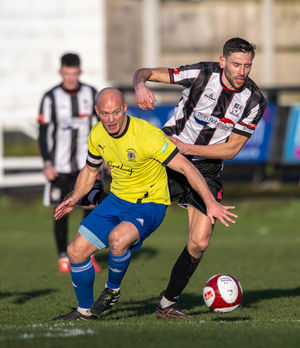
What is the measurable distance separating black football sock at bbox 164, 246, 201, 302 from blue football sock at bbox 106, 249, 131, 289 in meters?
0.59

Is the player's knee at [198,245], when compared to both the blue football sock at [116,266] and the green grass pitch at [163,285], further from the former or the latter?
the blue football sock at [116,266]

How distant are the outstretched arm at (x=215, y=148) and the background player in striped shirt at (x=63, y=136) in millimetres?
3367

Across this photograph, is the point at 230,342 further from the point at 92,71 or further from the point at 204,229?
the point at 92,71

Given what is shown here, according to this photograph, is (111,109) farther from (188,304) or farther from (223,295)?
(188,304)

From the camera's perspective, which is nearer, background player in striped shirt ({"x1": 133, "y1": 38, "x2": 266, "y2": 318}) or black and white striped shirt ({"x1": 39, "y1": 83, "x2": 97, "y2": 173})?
background player in striped shirt ({"x1": 133, "y1": 38, "x2": 266, "y2": 318})

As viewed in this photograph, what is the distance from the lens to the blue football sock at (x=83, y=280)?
264 inches

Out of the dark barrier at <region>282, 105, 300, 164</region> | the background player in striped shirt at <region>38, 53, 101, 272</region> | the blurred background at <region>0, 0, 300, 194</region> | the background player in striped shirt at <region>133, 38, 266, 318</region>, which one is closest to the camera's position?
the background player in striped shirt at <region>133, 38, 266, 318</region>

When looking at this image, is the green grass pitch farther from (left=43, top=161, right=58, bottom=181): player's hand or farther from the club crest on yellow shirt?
the club crest on yellow shirt

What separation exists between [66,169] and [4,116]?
1030cm

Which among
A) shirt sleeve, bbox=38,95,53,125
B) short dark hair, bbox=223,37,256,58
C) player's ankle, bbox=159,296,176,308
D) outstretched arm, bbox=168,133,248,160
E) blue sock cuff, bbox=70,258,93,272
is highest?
short dark hair, bbox=223,37,256,58

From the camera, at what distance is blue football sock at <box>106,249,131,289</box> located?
6.62 meters

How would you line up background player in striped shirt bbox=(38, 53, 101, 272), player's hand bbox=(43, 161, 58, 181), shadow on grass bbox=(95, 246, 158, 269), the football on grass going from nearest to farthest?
the football on grass
background player in striped shirt bbox=(38, 53, 101, 272)
player's hand bbox=(43, 161, 58, 181)
shadow on grass bbox=(95, 246, 158, 269)

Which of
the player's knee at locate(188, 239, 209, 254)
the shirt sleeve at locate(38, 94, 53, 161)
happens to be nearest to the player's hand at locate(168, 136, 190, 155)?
the player's knee at locate(188, 239, 209, 254)

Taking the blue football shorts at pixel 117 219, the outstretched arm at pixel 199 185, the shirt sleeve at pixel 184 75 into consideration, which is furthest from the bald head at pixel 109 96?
the blue football shorts at pixel 117 219
